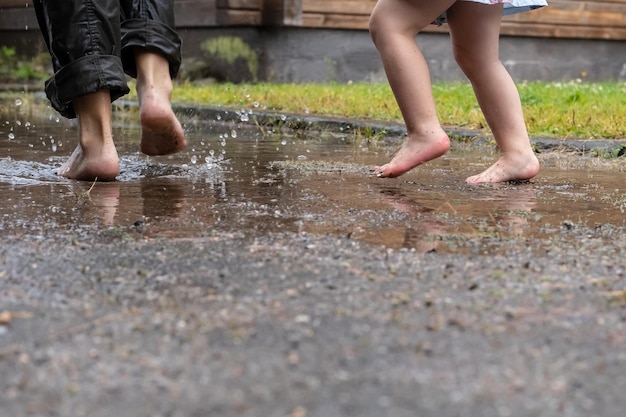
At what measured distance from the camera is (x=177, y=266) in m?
1.90

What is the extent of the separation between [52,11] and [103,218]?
1106 millimetres

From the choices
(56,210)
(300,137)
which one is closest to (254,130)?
(300,137)

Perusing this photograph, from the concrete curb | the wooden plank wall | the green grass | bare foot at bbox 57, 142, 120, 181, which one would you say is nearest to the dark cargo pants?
bare foot at bbox 57, 142, 120, 181

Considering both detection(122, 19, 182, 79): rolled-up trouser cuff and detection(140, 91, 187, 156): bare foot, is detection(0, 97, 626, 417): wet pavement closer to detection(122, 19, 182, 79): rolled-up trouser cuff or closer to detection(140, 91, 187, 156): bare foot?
detection(140, 91, 187, 156): bare foot

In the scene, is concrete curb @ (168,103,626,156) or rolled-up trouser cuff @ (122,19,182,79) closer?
rolled-up trouser cuff @ (122,19,182,79)

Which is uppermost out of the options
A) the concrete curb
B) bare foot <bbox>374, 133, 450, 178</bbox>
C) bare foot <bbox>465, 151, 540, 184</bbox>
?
bare foot <bbox>374, 133, 450, 178</bbox>

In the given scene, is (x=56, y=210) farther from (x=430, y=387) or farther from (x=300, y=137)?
(x=300, y=137)

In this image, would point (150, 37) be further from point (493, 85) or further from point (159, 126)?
point (493, 85)

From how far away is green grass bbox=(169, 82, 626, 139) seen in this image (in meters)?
5.17

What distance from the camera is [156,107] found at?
3.36m

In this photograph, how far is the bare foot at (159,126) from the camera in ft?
11.0

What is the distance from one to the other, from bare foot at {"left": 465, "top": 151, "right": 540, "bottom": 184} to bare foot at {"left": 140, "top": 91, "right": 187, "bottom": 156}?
100 cm

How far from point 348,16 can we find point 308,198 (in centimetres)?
A: 794

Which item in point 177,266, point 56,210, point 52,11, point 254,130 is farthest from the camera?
point 254,130
